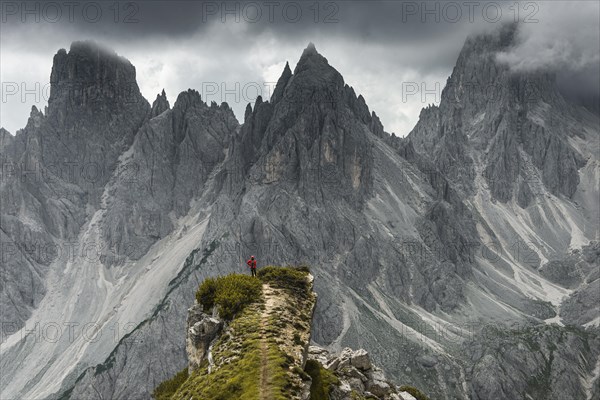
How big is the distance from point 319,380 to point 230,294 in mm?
6964

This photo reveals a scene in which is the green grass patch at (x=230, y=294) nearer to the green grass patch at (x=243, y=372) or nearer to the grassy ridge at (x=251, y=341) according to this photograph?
the grassy ridge at (x=251, y=341)

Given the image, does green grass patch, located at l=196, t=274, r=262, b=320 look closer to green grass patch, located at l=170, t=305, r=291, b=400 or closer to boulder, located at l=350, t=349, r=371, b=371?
green grass patch, located at l=170, t=305, r=291, b=400

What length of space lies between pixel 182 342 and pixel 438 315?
3643 inches

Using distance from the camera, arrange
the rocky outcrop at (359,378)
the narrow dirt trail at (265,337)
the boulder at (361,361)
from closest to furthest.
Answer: the narrow dirt trail at (265,337) < the rocky outcrop at (359,378) < the boulder at (361,361)

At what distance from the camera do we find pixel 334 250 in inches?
7603

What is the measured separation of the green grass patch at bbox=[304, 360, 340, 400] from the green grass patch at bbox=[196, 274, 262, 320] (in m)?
4.86

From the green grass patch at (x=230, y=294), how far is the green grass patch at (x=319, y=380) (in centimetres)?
486

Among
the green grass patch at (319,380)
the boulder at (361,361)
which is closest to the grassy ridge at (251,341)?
the green grass patch at (319,380)

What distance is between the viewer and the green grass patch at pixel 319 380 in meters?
24.3

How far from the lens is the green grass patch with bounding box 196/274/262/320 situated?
28.3 metres

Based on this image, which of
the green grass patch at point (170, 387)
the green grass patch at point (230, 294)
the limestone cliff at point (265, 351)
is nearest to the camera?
the limestone cliff at point (265, 351)

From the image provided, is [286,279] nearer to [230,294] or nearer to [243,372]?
[230,294]

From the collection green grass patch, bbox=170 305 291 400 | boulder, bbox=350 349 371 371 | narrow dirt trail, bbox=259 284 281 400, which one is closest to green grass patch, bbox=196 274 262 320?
narrow dirt trail, bbox=259 284 281 400

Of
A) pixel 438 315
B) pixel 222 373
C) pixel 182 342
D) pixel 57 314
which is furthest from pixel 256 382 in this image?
pixel 57 314
